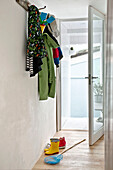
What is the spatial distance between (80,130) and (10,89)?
283cm

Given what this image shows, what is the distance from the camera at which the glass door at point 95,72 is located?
12.2 ft

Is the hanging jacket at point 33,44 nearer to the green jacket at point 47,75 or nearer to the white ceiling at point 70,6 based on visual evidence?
the green jacket at point 47,75

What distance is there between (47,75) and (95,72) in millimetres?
1136

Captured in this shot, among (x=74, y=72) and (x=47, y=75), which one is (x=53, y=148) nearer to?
(x=47, y=75)

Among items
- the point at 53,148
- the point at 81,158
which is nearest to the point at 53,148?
the point at 53,148

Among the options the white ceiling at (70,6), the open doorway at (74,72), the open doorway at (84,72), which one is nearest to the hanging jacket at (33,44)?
the white ceiling at (70,6)

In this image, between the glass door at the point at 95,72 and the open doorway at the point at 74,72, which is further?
the open doorway at the point at 74,72

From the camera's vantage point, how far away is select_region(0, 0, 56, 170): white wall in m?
1.96

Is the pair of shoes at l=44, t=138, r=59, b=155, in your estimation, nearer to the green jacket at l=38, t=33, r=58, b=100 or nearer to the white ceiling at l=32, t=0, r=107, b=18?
Result: the green jacket at l=38, t=33, r=58, b=100

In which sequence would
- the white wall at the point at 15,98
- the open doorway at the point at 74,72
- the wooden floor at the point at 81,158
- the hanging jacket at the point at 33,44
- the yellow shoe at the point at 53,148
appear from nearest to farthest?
the white wall at the point at 15,98 → the hanging jacket at the point at 33,44 → the wooden floor at the point at 81,158 → the yellow shoe at the point at 53,148 → the open doorway at the point at 74,72

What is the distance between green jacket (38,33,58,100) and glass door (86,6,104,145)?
0.79m

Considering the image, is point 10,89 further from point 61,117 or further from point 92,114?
point 61,117

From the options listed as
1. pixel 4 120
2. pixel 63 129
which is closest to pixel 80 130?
pixel 63 129

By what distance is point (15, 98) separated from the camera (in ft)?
7.32
